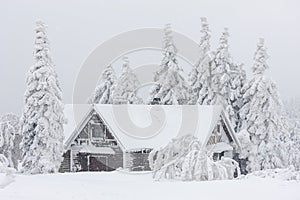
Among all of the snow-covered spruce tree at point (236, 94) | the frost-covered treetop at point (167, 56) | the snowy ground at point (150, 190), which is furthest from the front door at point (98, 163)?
the snowy ground at point (150, 190)

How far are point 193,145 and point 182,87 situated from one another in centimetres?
2581

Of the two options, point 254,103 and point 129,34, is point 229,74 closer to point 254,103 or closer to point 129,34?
point 254,103

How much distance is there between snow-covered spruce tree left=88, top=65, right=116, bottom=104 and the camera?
52.2 metres

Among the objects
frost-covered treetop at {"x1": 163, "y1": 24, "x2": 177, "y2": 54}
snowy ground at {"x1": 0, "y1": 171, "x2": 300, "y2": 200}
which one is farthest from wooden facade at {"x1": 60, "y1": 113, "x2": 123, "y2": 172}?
snowy ground at {"x1": 0, "y1": 171, "x2": 300, "y2": 200}

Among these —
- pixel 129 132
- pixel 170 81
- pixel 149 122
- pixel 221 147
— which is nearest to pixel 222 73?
pixel 170 81

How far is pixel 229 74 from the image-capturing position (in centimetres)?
4416

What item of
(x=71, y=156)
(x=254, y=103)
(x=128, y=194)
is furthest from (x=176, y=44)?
(x=128, y=194)

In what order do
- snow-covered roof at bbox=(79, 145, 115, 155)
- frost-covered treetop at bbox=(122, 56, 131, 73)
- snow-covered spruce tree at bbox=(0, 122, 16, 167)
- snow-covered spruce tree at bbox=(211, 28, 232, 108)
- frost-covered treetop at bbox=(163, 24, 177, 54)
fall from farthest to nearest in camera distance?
frost-covered treetop at bbox=(122, 56, 131, 73), frost-covered treetop at bbox=(163, 24, 177, 54), snow-covered spruce tree at bbox=(211, 28, 232, 108), snow-covered spruce tree at bbox=(0, 122, 16, 167), snow-covered roof at bbox=(79, 145, 115, 155)

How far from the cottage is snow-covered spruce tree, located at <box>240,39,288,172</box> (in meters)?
3.25

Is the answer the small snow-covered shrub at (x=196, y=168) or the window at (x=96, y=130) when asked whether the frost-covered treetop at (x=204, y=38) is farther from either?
the small snow-covered shrub at (x=196, y=168)

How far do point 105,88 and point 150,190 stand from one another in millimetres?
40824

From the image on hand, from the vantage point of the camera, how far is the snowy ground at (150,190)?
37.3 ft

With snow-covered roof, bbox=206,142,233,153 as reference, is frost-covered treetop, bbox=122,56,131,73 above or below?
above

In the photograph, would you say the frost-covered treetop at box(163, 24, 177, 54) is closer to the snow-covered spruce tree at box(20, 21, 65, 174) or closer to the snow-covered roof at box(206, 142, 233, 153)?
the snow-covered roof at box(206, 142, 233, 153)
